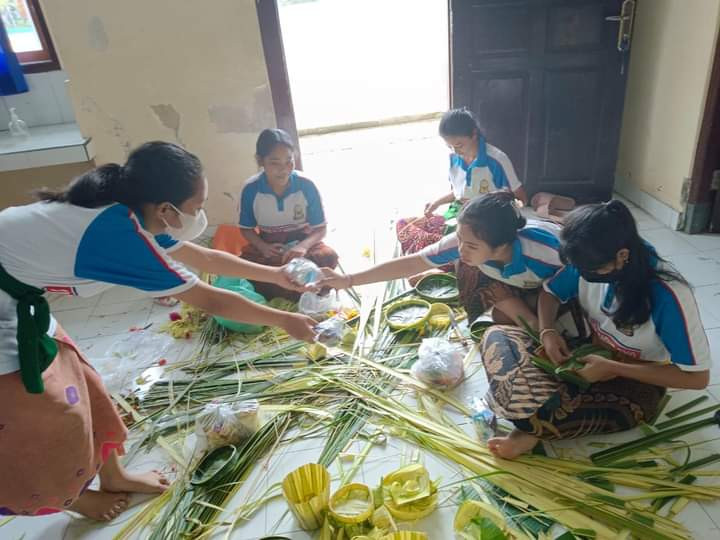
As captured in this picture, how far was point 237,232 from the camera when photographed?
3574mm

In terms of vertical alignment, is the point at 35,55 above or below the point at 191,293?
above

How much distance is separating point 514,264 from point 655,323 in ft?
1.83

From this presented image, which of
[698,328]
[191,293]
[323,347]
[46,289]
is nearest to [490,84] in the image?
[323,347]

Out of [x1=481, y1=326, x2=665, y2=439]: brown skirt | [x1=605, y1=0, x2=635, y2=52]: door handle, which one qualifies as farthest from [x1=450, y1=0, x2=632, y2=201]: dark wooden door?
[x1=481, y1=326, x2=665, y2=439]: brown skirt

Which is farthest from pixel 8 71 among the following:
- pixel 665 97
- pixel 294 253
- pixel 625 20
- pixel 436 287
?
pixel 665 97

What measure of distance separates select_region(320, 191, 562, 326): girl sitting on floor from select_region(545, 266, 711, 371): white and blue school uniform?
0.13 meters

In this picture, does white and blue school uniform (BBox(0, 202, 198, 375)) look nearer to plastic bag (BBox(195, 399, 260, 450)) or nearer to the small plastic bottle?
plastic bag (BBox(195, 399, 260, 450))

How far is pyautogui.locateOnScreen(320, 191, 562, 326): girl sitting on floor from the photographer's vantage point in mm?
1947

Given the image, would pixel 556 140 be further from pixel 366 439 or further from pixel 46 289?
pixel 46 289

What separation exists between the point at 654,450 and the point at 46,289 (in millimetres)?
2000

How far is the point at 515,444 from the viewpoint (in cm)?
184

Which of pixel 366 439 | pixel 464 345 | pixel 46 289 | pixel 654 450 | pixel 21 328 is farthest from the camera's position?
pixel 464 345

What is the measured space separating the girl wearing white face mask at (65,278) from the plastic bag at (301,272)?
678mm

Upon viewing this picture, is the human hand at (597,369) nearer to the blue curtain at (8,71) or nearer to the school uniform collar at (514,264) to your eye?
the school uniform collar at (514,264)
